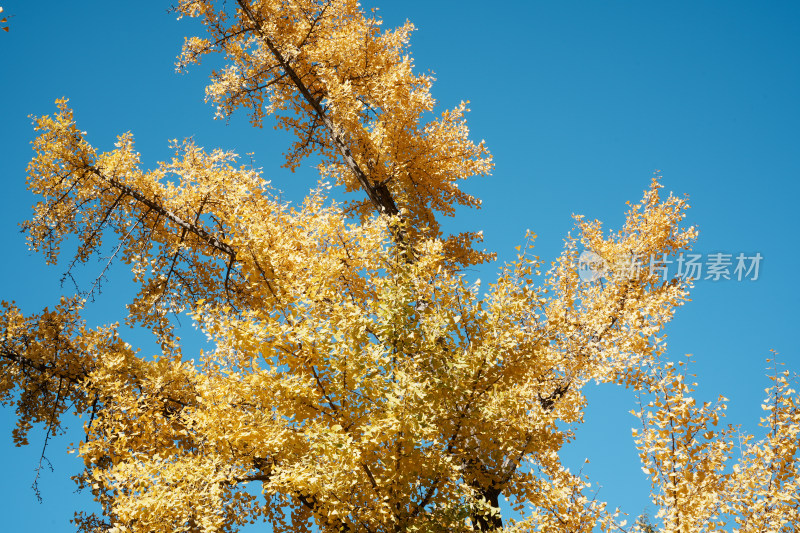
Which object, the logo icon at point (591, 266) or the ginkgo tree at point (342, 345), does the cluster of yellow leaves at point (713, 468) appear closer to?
the ginkgo tree at point (342, 345)

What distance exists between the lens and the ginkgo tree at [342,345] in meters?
4.75

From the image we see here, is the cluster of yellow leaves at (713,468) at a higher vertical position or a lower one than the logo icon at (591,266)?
lower

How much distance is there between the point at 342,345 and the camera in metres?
4.77

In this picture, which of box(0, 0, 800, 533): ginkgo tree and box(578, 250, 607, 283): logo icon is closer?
box(0, 0, 800, 533): ginkgo tree

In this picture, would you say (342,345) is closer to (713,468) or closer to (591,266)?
(713,468)

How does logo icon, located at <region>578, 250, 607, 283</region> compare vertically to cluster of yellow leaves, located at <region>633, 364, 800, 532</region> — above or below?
above

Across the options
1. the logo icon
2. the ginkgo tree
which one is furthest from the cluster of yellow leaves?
the logo icon

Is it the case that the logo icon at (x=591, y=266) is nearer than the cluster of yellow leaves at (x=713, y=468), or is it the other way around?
the cluster of yellow leaves at (x=713, y=468)

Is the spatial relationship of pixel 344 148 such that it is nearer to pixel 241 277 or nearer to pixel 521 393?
pixel 241 277

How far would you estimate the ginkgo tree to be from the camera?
475cm

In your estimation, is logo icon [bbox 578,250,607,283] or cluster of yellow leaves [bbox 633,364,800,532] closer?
cluster of yellow leaves [bbox 633,364,800,532]

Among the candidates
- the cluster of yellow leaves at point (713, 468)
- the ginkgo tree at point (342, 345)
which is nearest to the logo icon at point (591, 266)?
the ginkgo tree at point (342, 345)

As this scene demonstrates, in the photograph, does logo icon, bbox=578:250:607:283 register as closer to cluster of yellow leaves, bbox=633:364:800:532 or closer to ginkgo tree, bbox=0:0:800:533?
ginkgo tree, bbox=0:0:800:533

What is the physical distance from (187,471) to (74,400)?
400 cm
